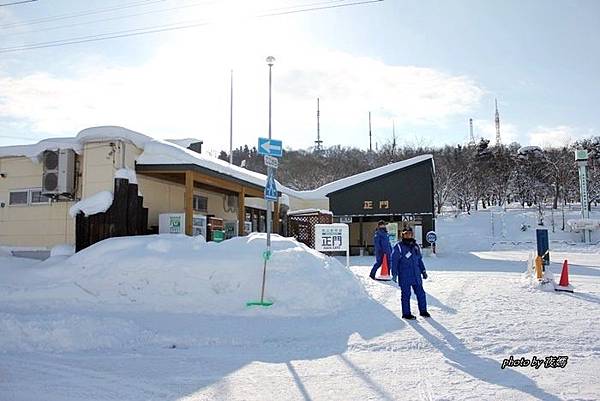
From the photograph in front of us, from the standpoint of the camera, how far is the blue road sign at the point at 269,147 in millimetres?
9172

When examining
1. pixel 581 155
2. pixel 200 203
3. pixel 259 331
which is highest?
pixel 581 155

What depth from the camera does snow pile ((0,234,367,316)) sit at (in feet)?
30.1

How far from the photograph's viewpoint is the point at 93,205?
12.4 m

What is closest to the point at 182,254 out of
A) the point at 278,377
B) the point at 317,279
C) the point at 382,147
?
the point at 317,279

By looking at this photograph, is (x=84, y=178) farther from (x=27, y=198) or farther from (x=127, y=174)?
(x=27, y=198)

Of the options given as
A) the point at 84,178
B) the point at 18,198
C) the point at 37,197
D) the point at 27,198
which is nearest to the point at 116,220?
the point at 84,178

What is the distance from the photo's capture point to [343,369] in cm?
565

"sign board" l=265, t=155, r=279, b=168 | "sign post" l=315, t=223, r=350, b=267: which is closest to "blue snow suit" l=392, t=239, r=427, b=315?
"sign board" l=265, t=155, r=279, b=168

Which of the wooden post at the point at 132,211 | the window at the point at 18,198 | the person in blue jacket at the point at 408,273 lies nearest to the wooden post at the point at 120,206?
the wooden post at the point at 132,211

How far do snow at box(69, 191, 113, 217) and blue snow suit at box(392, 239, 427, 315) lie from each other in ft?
24.2

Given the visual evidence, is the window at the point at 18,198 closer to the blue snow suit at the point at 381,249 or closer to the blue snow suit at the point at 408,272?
the blue snow suit at the point at 381,249

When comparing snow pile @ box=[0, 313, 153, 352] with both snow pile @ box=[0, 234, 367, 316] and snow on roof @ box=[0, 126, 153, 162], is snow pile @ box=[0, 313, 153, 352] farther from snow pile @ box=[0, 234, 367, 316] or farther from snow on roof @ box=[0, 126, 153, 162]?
snow on roof @ box=[0, 126, 153, 162]

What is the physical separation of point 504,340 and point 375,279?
6820 mm

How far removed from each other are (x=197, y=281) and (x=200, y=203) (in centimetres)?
837
